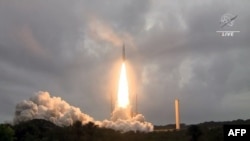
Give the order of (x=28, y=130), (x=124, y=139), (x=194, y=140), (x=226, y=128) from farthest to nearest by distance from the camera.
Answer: (x=28, y=130) < (x=124, y=139) < (x=194, y=140) < (x=226, y=128)

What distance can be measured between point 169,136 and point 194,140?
1482 inches

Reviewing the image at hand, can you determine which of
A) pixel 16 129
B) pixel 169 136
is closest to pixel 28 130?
pixel 16 129

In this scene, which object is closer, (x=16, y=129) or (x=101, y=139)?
(x=101, y=139)

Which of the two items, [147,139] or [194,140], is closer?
[194,140]

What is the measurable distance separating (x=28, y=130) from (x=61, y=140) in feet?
129

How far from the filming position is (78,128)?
148375mm

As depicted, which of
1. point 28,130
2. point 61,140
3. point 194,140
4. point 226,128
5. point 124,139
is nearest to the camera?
point 226,128

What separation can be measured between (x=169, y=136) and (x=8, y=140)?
6184 cm

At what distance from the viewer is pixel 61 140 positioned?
157 m

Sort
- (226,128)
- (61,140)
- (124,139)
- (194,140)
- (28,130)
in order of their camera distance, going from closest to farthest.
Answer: (226,128)
(194,140)
(61,140)
(124,139)
(28,130)

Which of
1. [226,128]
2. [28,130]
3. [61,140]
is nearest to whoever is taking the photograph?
[226,128]

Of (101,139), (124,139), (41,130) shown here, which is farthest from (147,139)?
(41,130)

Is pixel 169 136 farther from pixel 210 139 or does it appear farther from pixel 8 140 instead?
pixel 8 140

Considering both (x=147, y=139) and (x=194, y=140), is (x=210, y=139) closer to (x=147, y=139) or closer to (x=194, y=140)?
(x=194, y=140)
